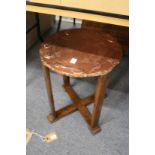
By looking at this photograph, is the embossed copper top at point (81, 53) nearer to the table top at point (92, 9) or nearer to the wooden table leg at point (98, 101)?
the wooden table leg at point (98, 101)

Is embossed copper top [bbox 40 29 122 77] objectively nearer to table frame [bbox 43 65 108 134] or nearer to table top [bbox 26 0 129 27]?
table frame [bbox 43 65 108 134]

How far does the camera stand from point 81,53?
4.00ft

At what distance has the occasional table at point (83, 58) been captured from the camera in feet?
3.66

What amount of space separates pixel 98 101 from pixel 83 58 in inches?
9.2

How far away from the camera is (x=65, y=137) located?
1.36 meters

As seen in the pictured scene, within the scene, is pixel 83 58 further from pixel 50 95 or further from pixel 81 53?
pixel 50 95

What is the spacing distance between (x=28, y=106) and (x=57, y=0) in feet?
2.53

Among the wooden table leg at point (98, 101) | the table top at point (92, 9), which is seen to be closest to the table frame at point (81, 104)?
the wooden table leg at point (98, 101)

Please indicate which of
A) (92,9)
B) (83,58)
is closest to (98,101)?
(83,58)

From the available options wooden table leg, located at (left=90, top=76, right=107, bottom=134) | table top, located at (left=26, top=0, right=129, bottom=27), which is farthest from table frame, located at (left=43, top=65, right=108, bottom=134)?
table top, located at (left=26, top=0, right=129, bottom=27)

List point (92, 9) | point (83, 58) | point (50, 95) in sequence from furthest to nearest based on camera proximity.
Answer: point (50, 95) < point (83, 58) < point (92, 9)

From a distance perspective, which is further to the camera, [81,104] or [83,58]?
Answer: [81,104]
